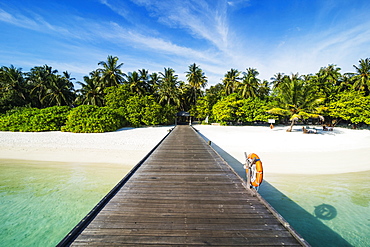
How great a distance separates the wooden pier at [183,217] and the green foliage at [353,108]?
33.3 m

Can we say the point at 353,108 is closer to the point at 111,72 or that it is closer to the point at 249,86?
the point at 249,86

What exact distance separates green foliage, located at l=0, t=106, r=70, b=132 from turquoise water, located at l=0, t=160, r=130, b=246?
12.7 meters

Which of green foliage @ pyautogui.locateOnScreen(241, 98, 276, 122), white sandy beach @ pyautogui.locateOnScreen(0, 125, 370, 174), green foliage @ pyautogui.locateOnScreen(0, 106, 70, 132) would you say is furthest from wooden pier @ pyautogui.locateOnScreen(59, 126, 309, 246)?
Result: green foliage @ pyautogui.locateOnScreen(241, 98, 276, 122)

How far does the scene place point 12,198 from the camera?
611 cm

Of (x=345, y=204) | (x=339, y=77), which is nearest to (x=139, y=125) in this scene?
(x=345, y=204)

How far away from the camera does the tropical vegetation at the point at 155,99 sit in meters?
21.5

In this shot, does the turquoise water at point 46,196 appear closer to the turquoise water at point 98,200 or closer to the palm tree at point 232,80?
the turquoise water at point 98,200

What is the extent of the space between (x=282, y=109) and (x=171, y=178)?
24.2 metres

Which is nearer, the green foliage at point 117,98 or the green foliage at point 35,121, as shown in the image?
the green foliage at point 35,121

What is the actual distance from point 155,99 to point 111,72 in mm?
10921

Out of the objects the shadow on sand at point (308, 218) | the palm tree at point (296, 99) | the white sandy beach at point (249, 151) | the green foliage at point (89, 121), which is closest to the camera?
the shadow on sand at point (308, 218)

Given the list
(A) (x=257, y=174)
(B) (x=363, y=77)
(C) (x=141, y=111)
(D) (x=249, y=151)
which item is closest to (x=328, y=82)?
(B) (x=363, y=77)

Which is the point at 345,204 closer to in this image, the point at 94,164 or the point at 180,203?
the point at 180,203

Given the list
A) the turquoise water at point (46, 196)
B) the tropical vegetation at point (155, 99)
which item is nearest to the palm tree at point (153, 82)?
the tropical vegetation at point (155, 99)
